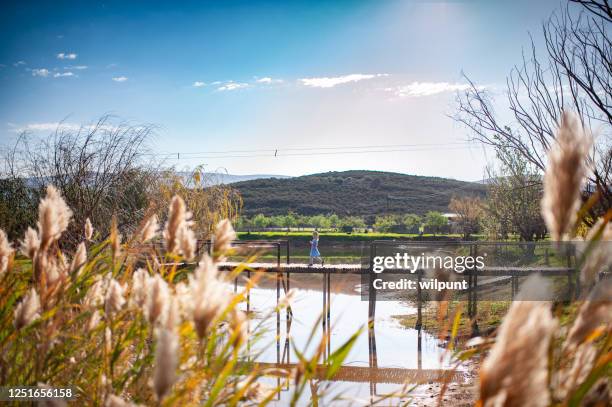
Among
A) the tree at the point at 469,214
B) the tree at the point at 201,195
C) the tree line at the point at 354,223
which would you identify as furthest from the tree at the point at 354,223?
the tree at the point at 201,195

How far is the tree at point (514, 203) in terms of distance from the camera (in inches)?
752

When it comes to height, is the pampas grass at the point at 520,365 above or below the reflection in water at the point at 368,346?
above

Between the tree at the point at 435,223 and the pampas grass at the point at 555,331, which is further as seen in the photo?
the tree at the point at 435,223

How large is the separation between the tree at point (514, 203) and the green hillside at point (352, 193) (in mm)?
30534

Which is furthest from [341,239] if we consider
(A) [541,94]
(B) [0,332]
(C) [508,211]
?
(B) [0,332]

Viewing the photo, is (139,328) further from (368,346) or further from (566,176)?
(368,346)

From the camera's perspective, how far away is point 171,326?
111 cm

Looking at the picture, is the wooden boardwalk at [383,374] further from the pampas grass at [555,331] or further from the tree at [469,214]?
the tree at [469,214]

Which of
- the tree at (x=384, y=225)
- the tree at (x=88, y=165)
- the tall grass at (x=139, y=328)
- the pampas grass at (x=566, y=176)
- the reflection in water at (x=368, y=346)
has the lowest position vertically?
the reflection in water at (x=368, y=346)

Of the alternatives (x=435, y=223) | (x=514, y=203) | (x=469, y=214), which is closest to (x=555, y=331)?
(x=514, y=203)

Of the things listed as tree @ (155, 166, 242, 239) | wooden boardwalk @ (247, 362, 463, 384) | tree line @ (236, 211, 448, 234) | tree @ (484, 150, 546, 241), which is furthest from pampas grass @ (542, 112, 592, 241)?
tree line @ (236, 211, 448, 234)

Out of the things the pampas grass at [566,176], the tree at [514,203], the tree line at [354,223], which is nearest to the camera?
the pampas grass at [566,176]

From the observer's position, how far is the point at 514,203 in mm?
20375

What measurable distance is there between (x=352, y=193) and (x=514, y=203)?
40.9 metres
